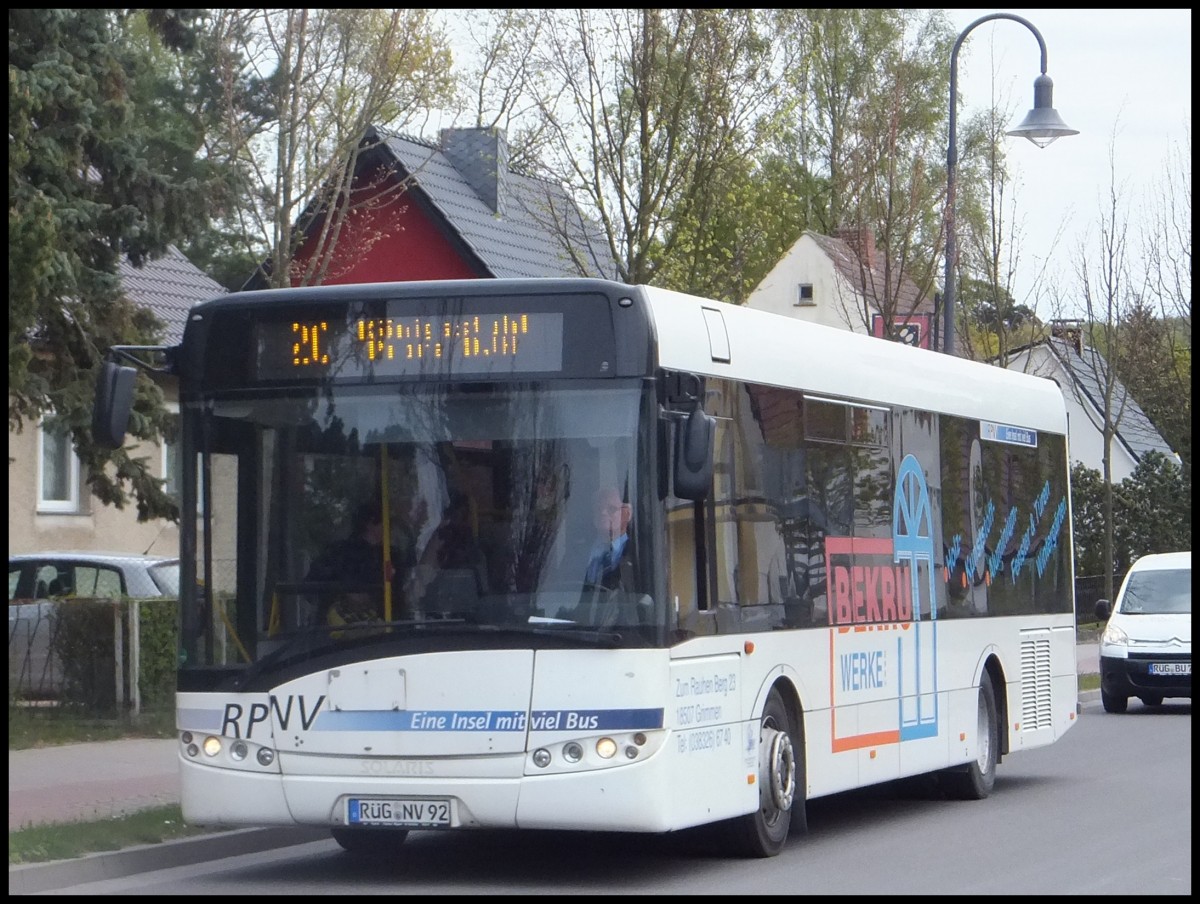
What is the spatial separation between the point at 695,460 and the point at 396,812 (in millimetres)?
2248

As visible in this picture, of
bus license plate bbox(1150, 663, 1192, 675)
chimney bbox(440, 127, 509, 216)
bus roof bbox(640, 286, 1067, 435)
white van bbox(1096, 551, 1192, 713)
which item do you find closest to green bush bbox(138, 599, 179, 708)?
bus roof bbox(640, 286, 1067, 435)

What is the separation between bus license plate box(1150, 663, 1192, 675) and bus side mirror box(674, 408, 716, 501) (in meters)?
15.3

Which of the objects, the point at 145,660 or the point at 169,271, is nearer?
the point at 145,660

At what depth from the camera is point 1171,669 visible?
23.8 meters

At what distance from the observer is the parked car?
19.4 m

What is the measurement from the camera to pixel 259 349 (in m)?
10.6

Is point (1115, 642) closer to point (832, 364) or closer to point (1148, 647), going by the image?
point (1148, 647)

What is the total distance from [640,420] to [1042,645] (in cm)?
727

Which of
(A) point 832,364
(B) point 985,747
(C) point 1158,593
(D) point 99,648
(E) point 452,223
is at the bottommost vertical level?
(B) point 985,747

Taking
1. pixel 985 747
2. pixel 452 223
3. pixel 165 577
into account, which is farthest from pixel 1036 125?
pixel 452 223

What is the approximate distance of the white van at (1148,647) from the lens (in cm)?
2381

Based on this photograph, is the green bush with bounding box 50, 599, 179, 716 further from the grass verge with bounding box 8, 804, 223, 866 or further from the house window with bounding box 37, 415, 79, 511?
the house window with bounding box 37, 415, 79, 511

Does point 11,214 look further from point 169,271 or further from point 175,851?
point 169,271

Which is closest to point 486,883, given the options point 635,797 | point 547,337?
point 635,797
